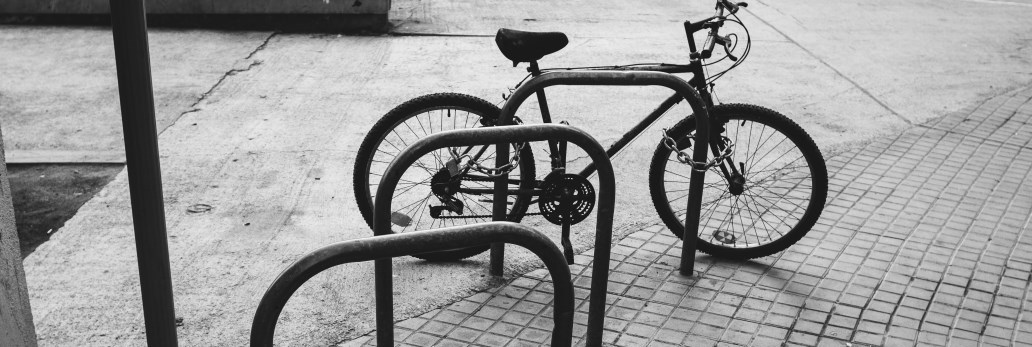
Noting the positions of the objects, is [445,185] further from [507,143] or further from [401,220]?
[507,143]

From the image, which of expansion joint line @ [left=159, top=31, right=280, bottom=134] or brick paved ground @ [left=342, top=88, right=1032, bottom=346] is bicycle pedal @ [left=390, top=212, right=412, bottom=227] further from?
expansion joint line @ [left=159, top=31, right=280, bottom=134]

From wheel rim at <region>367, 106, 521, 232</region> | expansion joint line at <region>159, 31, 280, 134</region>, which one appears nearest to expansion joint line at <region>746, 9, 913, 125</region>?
wheel rim at <region>367, 106, 521, 232</region>

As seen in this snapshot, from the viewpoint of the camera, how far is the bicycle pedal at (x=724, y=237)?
4688 mm

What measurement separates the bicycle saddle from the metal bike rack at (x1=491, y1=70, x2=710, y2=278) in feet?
0.56

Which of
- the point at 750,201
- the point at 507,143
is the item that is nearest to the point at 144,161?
the point at 507,143

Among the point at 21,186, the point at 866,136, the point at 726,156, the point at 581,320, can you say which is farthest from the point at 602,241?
the point at 866,136

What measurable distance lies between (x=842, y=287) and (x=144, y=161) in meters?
3.24

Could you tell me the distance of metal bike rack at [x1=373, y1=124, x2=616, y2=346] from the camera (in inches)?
110

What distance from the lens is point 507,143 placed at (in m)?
3.14

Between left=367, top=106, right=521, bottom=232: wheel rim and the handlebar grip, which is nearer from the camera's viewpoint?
the handlebar grip

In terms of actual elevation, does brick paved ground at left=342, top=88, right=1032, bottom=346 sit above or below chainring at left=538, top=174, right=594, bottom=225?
below

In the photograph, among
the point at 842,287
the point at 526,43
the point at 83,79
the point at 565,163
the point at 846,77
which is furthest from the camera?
the point at 846,77

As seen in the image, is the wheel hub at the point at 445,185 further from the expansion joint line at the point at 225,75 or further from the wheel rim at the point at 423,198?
the expansion joint line at the point at 225,75

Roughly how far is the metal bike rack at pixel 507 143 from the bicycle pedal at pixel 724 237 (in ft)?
4.32
